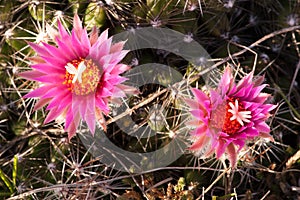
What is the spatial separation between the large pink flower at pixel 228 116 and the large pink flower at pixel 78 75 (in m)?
0.27

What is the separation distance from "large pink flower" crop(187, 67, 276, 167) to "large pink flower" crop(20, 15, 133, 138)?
0.87 ft

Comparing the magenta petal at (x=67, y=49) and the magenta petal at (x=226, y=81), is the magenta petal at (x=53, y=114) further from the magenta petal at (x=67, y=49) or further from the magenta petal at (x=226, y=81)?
the magenta petal at (x=226, y=81)

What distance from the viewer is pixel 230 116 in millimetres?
1627

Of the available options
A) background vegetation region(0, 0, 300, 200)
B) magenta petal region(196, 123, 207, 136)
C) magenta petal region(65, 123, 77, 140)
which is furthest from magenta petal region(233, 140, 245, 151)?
magenta petal region(65, 123, 77, 140)

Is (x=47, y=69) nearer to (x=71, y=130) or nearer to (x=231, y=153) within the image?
(x=71, y=130)

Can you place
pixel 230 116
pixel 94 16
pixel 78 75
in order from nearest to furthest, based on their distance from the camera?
pixel 78 75, pixel 230 116, pixel 94 16

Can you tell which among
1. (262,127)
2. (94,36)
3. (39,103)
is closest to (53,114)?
(39,103)

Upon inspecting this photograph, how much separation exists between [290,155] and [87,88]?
1030 millimetres

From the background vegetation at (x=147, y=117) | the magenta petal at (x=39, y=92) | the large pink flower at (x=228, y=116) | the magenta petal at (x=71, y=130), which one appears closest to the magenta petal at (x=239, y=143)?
the large pink flower at (x=228, y=116)

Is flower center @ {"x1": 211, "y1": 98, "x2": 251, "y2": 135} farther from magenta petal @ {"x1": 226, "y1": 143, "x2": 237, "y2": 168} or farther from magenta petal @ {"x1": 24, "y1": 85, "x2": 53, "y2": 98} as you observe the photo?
magenta petal @ {"x1": 24, "y1": 85, "x2": 53, "y2": 98}

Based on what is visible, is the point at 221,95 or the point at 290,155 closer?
the point at 221,95

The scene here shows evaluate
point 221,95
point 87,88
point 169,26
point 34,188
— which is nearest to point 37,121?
point 34,188

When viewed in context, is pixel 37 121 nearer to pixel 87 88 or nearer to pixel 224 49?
pixel 87 88

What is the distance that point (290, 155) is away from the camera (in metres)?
2.12
